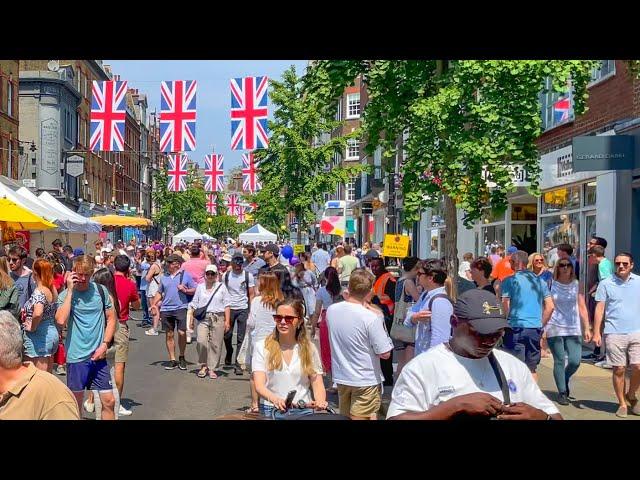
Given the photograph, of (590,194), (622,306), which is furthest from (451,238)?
(590,194)

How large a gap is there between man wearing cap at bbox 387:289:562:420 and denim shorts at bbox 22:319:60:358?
5.54 metres

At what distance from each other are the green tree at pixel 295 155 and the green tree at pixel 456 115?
70.9ft

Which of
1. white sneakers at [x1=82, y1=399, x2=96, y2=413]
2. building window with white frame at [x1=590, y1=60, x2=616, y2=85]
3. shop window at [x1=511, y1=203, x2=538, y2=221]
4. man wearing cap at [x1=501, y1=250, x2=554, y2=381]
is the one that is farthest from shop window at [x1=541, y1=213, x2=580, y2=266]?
white sneakers at [x1=82, y1=399, x2=96, y2=413]

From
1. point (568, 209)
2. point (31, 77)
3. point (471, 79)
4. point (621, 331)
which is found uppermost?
point (31, 77)

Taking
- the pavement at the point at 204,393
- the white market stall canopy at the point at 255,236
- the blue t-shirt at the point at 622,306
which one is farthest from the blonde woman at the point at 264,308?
the white market stall canopy at the point at 255,236

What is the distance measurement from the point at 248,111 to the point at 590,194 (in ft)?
30.4

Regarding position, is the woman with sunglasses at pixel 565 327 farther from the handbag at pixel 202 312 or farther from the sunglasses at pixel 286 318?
the sunglasses at pixel 286 318

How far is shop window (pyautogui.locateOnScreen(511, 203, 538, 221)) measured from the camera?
2311 centimetres

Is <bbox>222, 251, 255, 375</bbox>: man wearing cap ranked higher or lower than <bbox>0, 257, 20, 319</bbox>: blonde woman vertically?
lower

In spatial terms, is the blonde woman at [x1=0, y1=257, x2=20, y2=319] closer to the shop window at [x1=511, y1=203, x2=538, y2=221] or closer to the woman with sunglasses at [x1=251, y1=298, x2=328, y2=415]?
the woman with sunglasses at [x1=251, y1=298, x2=328, y2=415]

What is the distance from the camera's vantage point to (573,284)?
380 inches
